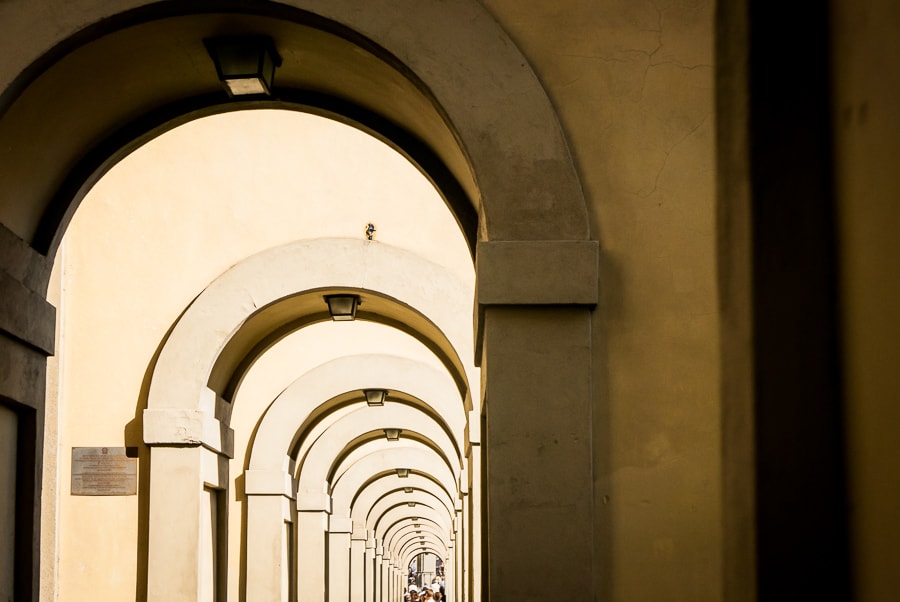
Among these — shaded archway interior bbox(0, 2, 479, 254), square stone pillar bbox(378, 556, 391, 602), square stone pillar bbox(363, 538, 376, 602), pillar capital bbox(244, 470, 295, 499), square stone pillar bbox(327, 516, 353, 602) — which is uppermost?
shaded archway interior bbox(0, 2, 479, 254)

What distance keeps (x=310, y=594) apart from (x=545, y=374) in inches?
591

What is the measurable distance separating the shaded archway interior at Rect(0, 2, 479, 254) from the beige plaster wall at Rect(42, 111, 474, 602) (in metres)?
3.86

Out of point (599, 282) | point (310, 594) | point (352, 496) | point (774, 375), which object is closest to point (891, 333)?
point (774, 375)

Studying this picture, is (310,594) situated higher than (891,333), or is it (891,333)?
(891,333)

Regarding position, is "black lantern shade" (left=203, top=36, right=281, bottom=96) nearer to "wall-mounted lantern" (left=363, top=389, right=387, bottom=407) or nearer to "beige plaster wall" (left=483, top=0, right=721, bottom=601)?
"beige plaster wall" (left=483, top=0, right=721, bottom=601)

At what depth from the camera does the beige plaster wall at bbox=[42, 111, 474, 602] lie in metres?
9.66

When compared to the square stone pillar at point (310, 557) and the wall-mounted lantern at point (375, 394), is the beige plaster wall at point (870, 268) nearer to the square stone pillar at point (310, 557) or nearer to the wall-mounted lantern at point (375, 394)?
the wall-mounted lantern at point (375, 394)

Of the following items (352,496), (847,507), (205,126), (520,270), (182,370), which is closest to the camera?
(847,507)

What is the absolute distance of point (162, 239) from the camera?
10.6 m

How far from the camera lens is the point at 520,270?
15.1 feet

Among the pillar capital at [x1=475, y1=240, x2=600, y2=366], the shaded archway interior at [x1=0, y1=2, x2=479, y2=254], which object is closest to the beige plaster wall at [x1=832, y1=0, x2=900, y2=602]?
the pillar capital at [x1=475, y1=240, x2=600, y2=366]

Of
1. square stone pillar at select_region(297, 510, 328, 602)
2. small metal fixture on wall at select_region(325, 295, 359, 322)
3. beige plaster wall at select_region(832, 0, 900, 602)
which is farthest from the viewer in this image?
square stone pillar at select_region(297, 510, 328, 602)

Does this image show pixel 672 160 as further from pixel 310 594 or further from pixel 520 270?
pixel 310 594

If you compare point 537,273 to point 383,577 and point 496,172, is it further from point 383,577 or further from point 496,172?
point 383,577
